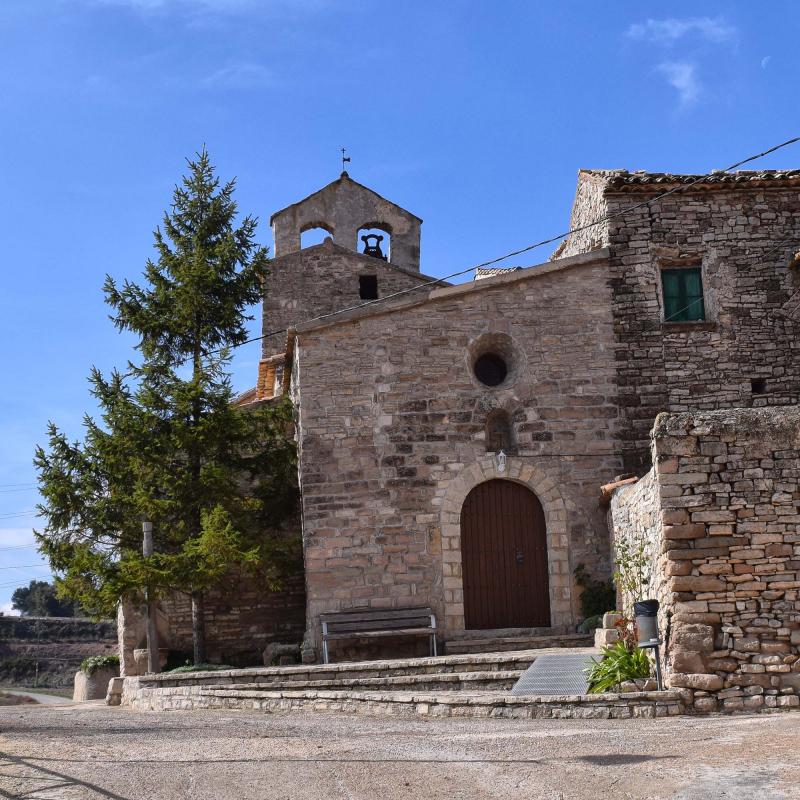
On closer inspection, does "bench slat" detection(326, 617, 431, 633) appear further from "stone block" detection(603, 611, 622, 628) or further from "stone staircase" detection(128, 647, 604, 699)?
"stone block" detection(603, 611, 622, 628)

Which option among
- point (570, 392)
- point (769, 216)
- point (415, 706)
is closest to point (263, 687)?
point (415, 706)

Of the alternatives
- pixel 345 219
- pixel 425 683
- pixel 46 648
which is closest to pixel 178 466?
pixel 425 683

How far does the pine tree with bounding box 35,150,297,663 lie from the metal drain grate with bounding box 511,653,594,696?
4.57 metres

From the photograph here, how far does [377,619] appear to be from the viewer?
47.3ft

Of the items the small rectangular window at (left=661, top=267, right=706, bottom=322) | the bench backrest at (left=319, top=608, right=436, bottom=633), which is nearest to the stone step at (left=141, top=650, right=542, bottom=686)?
the bench backrest at (left=319, top=608, right=436, bottom=633)

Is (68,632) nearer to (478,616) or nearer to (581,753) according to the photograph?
(478,616)

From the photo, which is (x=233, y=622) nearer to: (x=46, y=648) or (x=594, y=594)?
(x=594, y=594)

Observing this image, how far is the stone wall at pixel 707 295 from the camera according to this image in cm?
1584

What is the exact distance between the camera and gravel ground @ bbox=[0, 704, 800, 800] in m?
6.59

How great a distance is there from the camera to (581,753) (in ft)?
24.6

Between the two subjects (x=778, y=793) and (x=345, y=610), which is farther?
(x=345, y=610)

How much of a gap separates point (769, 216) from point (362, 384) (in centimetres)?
683

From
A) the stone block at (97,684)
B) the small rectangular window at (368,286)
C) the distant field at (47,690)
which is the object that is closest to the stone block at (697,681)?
the stone block at (97,684)

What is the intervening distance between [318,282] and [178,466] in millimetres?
7869
